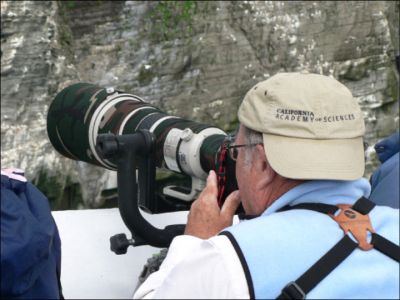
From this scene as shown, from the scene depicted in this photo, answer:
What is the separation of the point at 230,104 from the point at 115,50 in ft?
3.93

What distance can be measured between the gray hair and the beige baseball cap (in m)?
0.02

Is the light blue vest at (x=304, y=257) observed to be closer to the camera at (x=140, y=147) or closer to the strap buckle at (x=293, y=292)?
the strap buckle at (x=293, y=292)

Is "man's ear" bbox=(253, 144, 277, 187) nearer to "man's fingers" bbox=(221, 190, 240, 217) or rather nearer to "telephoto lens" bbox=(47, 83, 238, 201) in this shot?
"man's fingers" bbox=(221, 190, 240, 217)

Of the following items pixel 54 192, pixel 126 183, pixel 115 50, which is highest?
pixel 126 183

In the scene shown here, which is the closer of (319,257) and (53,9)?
(319,257)

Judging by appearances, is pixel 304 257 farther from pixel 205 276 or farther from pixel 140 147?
pixel 140 147

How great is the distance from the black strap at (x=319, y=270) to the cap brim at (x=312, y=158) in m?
0.12

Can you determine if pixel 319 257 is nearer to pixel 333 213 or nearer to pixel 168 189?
pixel 333 213

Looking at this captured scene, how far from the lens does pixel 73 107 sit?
6.71 ft

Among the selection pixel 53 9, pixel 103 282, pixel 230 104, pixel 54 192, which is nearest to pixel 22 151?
pixel 54 192

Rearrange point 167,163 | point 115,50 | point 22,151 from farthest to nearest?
point 115,50
point 22,151
point 167,163

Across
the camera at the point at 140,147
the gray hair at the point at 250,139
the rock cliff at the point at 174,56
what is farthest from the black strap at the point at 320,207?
the rock cliff at the point at 174,56

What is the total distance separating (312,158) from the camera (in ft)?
3.66

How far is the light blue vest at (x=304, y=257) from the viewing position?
104 cm
